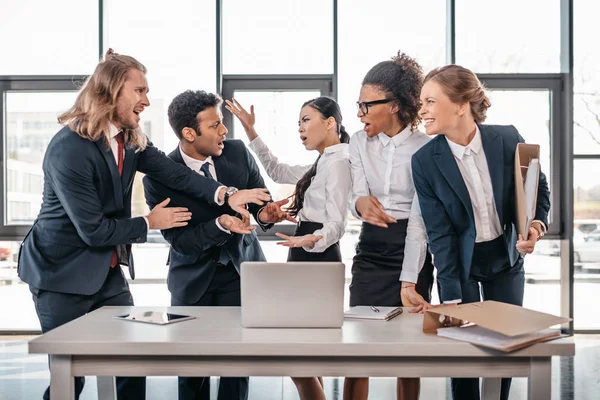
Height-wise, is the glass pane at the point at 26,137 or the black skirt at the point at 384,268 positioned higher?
the glass pane at the point at 26,137

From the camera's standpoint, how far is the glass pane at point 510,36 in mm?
5547

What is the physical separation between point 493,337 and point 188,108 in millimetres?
1698

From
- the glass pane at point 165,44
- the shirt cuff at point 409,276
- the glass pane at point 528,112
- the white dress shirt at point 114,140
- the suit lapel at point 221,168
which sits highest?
the glass pane at point 165,44

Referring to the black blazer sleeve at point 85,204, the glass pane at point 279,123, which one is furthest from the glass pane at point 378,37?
the black blazer sleeve at point 85,204

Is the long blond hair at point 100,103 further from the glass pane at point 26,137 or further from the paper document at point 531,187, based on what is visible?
the glass pane at point 26,137

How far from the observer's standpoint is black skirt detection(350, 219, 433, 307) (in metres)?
2.52

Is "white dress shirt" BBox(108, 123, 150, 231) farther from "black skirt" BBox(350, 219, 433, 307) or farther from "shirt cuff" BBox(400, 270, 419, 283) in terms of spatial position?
"shirt cuff" BBox(400, 270, 419, 283)

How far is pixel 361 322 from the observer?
1.94 meters

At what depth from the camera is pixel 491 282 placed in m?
2.38

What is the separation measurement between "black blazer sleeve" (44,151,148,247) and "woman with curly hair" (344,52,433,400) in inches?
33.1

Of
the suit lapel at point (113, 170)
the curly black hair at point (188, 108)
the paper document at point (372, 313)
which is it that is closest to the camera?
the paper document at point (372, 313)

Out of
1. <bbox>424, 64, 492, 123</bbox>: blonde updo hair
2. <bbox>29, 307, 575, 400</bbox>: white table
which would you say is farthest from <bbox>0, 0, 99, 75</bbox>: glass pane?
<bbox>29, 307, 575, 400</bbox>: white table

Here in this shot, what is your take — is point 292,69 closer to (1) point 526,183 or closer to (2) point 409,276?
(2) point 409,276

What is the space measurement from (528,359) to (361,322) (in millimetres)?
474
